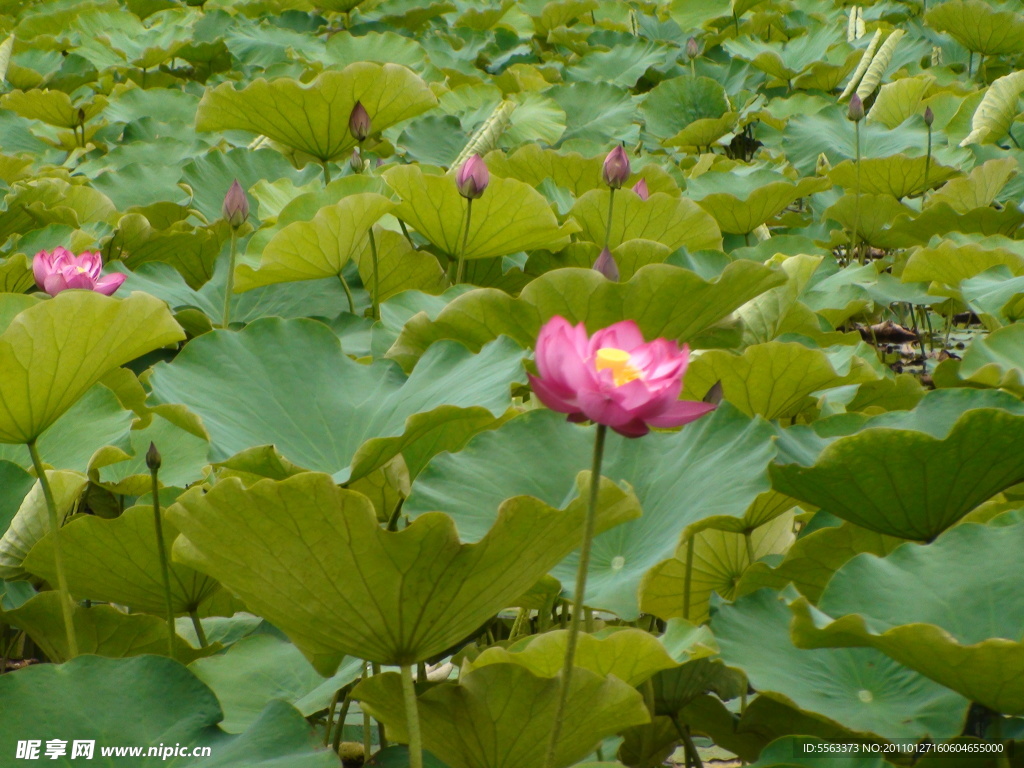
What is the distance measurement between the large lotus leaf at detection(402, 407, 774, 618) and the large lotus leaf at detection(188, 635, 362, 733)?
168mm

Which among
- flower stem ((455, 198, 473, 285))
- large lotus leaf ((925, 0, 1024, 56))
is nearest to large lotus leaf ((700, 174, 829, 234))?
flower stem ((455, 198, 473, 285))

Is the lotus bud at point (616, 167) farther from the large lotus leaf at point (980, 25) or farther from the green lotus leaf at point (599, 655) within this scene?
the large lotus leaf at point (980, 25)

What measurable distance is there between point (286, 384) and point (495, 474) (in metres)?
0.27

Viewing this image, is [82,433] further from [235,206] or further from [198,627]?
[235,206]

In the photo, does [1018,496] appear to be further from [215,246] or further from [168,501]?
[215,246]

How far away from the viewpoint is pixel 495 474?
0.95 metres

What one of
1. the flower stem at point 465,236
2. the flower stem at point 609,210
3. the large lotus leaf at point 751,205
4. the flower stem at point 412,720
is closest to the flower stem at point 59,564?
the flower stem at point 412,720

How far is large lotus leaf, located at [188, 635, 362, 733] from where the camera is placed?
2.91 ft

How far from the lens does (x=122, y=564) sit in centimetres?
101

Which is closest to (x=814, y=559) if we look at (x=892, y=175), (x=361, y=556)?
(x=361, y=556)

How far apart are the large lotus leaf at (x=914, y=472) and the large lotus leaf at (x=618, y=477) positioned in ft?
0.18

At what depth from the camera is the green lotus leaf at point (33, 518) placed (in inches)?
39.8

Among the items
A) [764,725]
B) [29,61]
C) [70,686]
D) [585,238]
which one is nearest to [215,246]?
[585,238]

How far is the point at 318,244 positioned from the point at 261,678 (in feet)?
2.17
